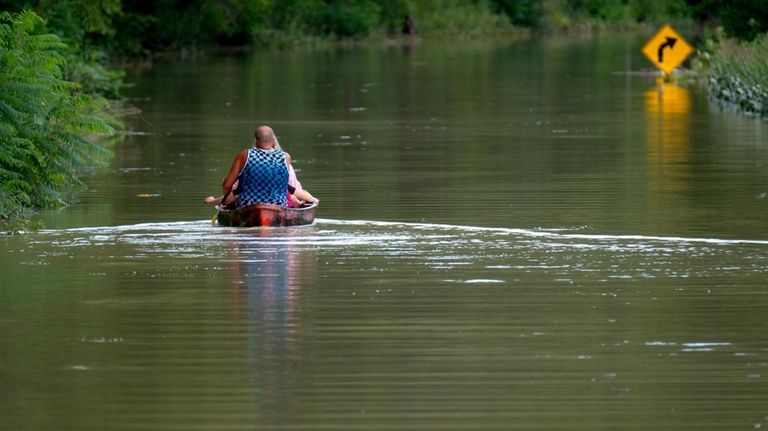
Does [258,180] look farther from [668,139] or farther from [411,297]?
[668,139]

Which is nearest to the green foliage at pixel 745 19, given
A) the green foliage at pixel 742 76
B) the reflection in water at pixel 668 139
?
the green foliage at pixel 742 76

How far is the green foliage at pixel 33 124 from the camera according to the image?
19.0m

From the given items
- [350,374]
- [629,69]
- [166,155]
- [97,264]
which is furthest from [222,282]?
[629,69]

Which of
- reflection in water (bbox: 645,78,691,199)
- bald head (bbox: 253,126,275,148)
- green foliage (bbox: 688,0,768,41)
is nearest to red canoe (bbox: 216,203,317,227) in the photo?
bald head (bbox: 253,126,275,148)

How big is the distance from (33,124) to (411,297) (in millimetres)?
7142

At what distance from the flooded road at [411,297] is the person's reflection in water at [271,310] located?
1.0 inches

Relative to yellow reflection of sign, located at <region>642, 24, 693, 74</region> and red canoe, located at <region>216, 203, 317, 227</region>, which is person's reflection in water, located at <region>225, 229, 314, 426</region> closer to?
red canoe, located at <region>216, 203, 317, 227</region>

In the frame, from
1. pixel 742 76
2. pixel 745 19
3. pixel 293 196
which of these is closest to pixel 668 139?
pixel 742 76

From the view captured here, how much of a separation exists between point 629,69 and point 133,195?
4144 cm

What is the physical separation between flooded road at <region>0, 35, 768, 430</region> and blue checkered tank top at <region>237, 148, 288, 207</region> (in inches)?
17.2

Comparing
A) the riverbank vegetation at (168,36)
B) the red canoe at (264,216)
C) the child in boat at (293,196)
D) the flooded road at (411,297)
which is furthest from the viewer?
the riverbank vegetation at (168,36)

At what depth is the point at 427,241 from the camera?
16781mm

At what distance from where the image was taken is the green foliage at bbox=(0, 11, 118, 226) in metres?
19.0

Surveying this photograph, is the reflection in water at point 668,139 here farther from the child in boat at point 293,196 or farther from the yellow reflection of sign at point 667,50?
the child in boat at point 293,196
